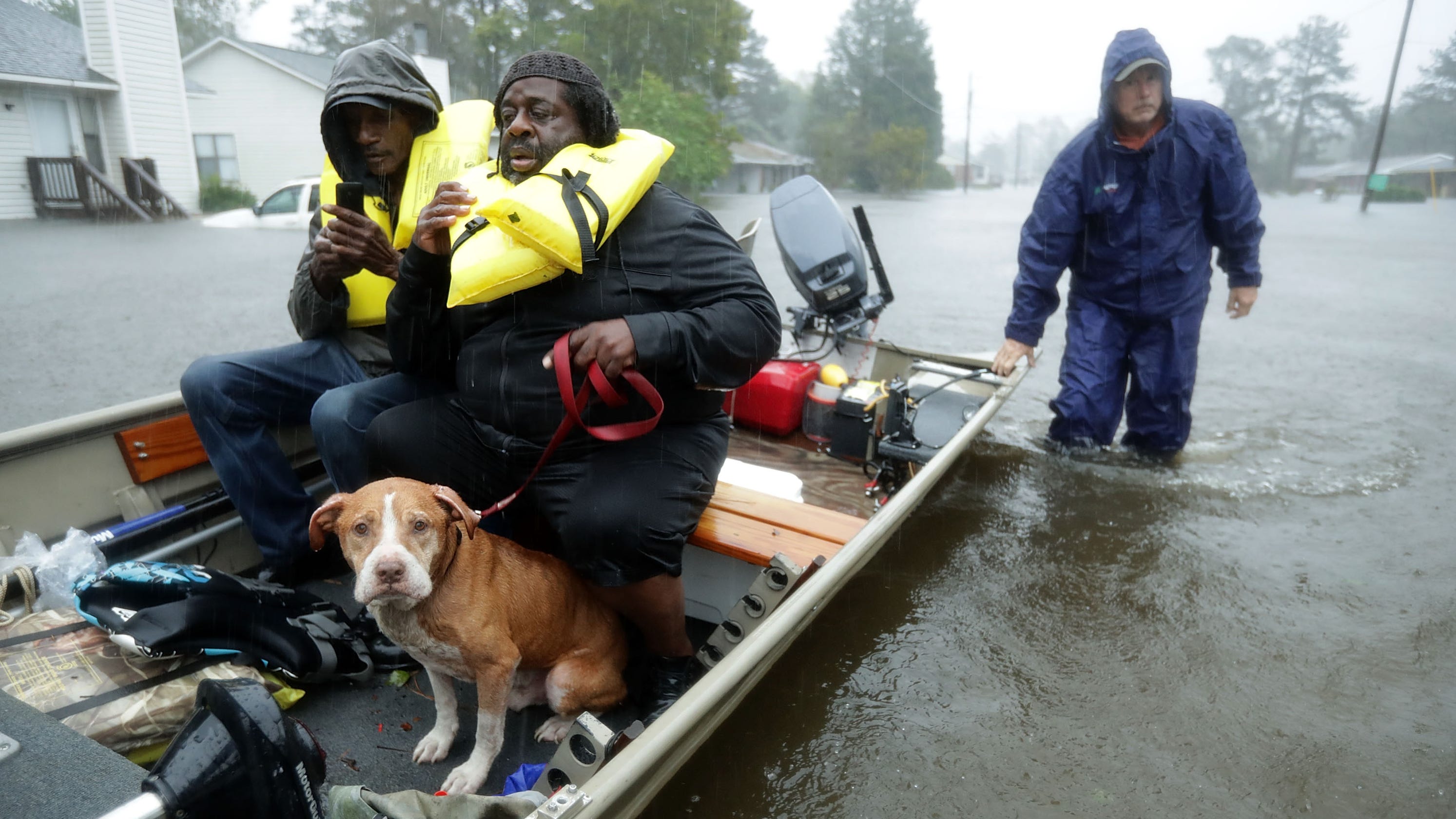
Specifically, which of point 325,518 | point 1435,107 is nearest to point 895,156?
point 1435,107

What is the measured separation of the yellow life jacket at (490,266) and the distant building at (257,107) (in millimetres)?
26585

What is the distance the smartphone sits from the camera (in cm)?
336

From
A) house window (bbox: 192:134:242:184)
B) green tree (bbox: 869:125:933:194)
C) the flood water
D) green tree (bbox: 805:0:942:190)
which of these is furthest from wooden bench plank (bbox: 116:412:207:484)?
green tree (bbox: 805:0:942:190)

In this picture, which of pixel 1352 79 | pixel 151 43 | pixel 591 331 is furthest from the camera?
pixel 1352 79

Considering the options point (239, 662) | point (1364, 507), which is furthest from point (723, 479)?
point (1364, 507)

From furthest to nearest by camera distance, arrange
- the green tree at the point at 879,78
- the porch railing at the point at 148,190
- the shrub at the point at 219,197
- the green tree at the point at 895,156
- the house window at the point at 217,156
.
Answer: the green tree at the point at 879,78
the green tree at the point at 895,156
the house window at the point at 217,156
the shrub at the point at 219,197
the porch railing at the point at 148,190

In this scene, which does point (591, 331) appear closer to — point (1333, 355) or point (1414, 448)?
point (1414, 448)

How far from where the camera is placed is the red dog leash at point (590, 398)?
241 centimetres

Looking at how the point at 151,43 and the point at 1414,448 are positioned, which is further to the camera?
the point at 151,43

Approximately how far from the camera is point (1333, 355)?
33.6 ft

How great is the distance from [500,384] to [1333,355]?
10946mm

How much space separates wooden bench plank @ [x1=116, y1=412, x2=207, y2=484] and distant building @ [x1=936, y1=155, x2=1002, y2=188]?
75601 mm

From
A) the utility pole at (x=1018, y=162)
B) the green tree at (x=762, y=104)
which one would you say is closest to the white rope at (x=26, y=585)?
the green tree at (x=762, y=104)

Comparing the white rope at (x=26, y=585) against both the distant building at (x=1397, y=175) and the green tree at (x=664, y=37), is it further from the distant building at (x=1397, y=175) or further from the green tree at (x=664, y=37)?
the distant building at (x=1397, y=175)
